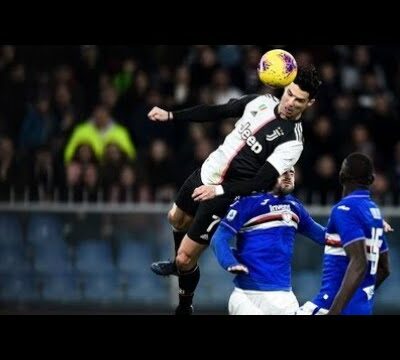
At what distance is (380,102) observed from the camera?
15.4m

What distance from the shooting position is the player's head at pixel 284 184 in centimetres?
886

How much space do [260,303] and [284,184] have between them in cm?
87

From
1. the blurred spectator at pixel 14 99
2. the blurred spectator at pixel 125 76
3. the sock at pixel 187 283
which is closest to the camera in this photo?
the sock at pixel 187 283

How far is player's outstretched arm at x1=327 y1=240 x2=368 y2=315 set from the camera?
8.01 m

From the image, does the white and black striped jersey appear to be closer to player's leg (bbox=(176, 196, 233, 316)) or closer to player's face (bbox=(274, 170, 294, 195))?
player's face (bbox=(274, 170, 294, 195))

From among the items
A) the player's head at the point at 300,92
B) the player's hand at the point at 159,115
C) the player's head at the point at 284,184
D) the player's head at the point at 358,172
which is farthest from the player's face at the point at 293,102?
the player's hand at the point at 159,115

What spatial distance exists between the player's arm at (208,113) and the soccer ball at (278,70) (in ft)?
1.39

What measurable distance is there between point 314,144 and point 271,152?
18.4 feet

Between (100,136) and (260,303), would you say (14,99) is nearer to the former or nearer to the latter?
(100,136)

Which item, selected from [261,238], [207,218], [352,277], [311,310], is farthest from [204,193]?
[352,277]

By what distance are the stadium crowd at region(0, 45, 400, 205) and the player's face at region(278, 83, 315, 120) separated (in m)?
5.07

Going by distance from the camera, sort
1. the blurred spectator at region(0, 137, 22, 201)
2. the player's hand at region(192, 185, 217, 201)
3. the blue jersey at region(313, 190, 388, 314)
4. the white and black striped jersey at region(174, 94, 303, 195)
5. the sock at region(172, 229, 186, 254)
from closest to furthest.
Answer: the blue jersey at region(313, 190, 388, 314) < the player's hand at region(192, 185, 217, 201) < the white and black striped jersey at region(174, 94, 303, 195) < the sock at region(172, 229, 186, 254) < the blurred spectator at region(0, 137, 22, 201)

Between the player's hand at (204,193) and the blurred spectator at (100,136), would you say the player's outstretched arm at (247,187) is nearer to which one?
the player's hand at (204,193)

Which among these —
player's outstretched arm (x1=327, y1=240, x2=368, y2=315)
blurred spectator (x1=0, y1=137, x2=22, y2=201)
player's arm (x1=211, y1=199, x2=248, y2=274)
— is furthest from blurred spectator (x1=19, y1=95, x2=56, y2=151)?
player's outstretched arm (x1=327, y1=240, x2=368, y2=315)
